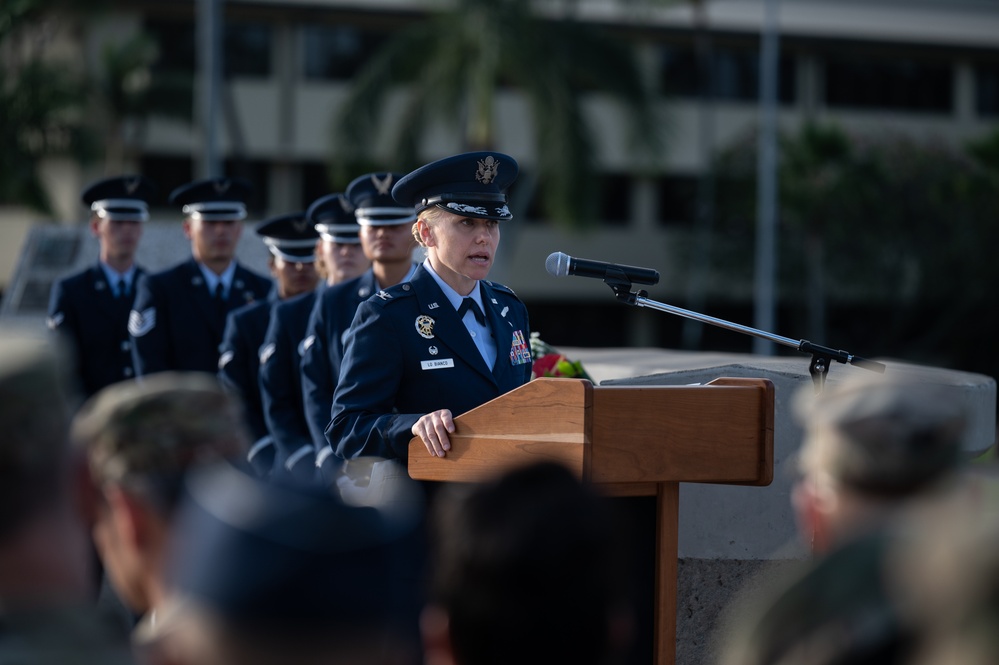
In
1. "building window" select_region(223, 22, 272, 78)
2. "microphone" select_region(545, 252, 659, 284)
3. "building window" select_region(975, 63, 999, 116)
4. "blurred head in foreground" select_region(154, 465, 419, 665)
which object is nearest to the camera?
"blurred head in foreground" select_region(154, 465, 419, 665)

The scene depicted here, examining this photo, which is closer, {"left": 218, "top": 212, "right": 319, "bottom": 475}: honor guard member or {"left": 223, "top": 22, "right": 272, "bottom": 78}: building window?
{"left": 218, "top": 212, "right": 319, "bottom": 475}: honor guard member

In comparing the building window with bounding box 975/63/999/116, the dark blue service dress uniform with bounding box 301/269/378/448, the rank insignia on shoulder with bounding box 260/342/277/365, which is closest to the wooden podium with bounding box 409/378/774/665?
the dark blue service dress uniform with bounding box 301/269/378/448

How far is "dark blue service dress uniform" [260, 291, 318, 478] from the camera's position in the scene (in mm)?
5996

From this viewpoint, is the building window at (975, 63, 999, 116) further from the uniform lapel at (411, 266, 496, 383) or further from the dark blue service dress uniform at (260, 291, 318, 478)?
the uniform lapel at (411, 266, 496, 383)

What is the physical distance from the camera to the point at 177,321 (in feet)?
22.6

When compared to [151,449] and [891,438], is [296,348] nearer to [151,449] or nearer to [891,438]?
[151,449]

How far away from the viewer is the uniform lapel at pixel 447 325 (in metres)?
4.07

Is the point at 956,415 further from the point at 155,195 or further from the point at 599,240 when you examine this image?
the point at 599,240

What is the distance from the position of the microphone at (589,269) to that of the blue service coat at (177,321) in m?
3.36

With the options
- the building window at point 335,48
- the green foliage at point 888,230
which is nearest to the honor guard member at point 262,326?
the green foliage at point 888,230

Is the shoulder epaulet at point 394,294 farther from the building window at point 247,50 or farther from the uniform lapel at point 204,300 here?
the building window at point 247,50

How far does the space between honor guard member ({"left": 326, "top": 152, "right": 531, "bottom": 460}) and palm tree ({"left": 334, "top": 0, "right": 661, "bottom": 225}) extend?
725 inches

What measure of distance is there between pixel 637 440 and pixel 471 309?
0.97 m

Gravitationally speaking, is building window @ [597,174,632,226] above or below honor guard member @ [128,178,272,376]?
above
